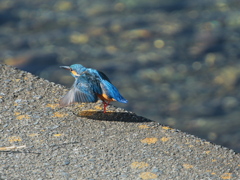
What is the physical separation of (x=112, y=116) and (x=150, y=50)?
79.4 inches

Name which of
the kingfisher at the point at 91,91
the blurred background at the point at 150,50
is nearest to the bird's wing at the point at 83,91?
the kingfisher at the point at 91,91

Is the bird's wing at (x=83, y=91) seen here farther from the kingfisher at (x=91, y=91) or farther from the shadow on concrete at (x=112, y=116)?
the shadow on concrete at (x=112, y=116)

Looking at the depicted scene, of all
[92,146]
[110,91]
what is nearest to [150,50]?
[110,91]

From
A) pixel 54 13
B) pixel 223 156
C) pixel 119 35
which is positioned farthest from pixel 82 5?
pixel 223 156

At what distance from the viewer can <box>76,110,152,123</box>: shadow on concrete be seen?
3.71m

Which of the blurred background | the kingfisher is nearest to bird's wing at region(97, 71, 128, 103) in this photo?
the kingfisher

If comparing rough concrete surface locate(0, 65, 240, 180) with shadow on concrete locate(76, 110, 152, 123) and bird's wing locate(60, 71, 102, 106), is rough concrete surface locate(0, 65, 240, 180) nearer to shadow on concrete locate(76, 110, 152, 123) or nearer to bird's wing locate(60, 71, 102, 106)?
shadow on concrete locate(76, 110, 152, 123)

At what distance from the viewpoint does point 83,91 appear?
3697mm

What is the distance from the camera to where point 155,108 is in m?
4.93

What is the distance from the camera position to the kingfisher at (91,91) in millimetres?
3674

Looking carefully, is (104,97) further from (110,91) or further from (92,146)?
(92,146)

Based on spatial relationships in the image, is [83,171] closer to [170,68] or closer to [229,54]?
[170,68]

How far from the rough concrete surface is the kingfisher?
0.12 metres

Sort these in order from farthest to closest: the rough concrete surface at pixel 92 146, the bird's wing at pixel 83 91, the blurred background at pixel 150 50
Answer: the blurred background at pixel 150 50
the bird's wing at pixel 83 91
the rough concrete surface at pixel 92 146
